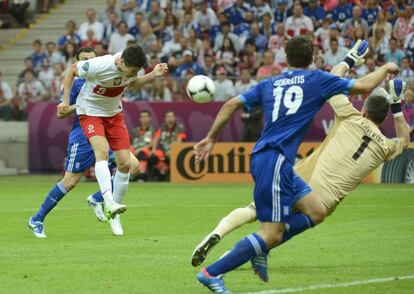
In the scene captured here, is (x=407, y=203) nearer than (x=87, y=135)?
No

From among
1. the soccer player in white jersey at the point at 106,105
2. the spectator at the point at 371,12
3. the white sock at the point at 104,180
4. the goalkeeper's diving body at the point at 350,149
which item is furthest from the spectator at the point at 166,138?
the goalkeeper's diving body at the point at 350,149

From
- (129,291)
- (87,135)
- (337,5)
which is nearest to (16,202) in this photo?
(87,135)

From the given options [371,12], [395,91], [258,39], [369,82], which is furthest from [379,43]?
[369,82]

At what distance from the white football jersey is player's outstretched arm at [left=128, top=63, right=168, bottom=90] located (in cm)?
12

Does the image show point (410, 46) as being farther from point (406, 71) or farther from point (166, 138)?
point (166, 138)

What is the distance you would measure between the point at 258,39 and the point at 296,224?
19.4m

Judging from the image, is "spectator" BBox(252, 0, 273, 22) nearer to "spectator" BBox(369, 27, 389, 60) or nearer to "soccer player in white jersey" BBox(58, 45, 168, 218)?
"spectator" BBox(369, 27, 389, 60)

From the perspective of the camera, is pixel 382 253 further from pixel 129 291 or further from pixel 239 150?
pixel 239 150

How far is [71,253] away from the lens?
11594 mm

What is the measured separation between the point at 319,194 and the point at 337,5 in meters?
18.7

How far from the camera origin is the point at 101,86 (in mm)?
13383

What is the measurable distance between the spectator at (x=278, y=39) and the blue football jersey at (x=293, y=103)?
18873mm

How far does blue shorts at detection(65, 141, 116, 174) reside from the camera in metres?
13.9

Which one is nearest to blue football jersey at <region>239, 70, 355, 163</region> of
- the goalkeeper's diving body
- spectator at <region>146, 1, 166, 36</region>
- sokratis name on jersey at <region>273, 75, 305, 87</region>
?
sokratis name on jersey at <region>273, 75, 305, 87</region>
